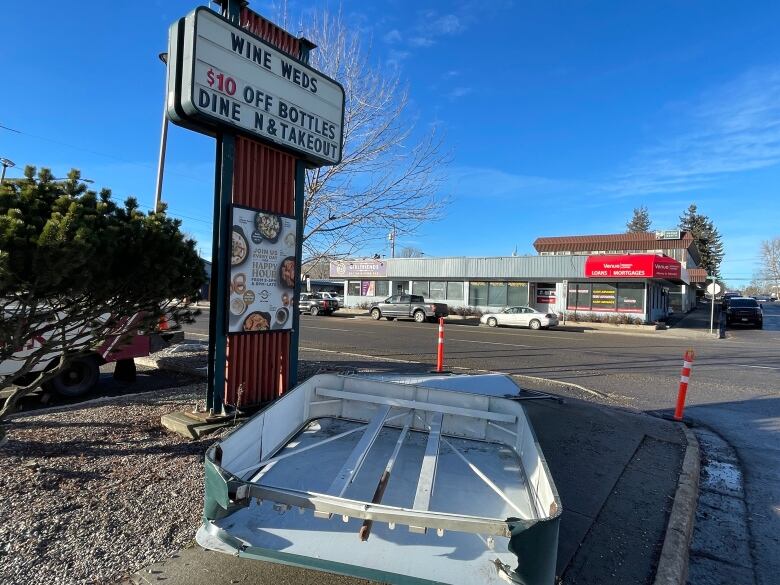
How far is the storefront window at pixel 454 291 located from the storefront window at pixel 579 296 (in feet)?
26.4

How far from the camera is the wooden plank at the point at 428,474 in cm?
260

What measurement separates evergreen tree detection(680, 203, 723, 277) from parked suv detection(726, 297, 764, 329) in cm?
4813

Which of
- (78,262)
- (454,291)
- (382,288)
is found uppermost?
(382,288)

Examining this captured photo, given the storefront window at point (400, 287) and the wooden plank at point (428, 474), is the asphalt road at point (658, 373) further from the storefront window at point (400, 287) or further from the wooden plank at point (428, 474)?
the storefront window at point (400, 287)

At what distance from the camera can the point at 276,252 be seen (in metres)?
5.94

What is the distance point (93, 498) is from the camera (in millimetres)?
3436

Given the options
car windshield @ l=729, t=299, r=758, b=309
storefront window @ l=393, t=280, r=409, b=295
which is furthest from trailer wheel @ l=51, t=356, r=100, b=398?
car windshield @ l=729, t=299, r=758, b=309

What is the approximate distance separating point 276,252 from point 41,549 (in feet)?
12.4

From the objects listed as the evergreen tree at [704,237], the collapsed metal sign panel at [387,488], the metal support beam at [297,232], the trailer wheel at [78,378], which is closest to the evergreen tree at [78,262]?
the collapsed metal sign panel at [387,488]

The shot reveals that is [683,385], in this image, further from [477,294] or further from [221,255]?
[477,294]

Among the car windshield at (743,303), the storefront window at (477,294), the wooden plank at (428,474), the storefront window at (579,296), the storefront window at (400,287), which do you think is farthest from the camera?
the storefront window at (400,287)

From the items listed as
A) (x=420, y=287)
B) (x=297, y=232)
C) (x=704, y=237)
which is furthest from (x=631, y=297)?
(x=704, y=237)

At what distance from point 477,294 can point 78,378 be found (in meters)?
30.9

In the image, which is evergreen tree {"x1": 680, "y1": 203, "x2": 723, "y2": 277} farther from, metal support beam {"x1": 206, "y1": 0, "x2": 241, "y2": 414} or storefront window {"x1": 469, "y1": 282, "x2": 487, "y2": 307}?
metal support beam {"x1": 206, "y1": 0, "x2": 241, "y2": 414}
